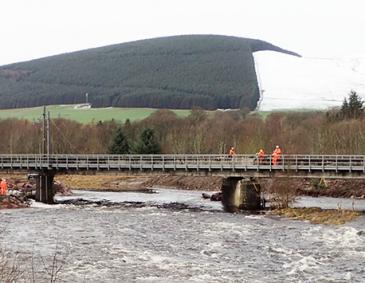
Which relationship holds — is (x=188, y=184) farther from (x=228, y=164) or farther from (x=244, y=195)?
(x=244, y=195)

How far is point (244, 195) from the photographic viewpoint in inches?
2174

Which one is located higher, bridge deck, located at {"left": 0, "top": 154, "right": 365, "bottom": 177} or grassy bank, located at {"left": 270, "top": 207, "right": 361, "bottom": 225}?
bridge deck, located at {"left": 0, "top": 154, "right": 365, "bottom": 177}

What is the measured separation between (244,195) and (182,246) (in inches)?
905

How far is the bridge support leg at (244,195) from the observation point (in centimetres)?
5444

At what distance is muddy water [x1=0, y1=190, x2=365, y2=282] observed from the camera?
2645 cm

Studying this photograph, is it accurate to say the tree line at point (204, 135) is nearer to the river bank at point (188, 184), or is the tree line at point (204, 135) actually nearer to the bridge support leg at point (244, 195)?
the river bank at point (188, 184)

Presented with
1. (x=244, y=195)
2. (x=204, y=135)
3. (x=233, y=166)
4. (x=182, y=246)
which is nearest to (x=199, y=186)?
(x=233, y=166)

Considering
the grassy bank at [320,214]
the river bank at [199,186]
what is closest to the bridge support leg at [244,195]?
the grassy bank at [320,214]

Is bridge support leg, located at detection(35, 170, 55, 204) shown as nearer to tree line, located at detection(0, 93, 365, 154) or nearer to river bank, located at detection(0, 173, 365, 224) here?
river bank, located at detection(0, 173, 365, 224)

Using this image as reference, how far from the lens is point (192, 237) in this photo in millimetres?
36219

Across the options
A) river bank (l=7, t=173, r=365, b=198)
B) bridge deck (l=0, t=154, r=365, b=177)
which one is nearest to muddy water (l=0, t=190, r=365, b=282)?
bridge deck (l=0, t=154, r=365, b=177)

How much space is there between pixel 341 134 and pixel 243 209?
40.6 m

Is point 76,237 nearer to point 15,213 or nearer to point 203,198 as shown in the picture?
point 15,213

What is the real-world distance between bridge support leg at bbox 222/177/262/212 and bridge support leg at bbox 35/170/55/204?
17.4 m
